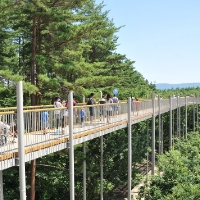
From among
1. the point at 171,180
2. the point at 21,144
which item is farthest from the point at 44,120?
the point at 171,180

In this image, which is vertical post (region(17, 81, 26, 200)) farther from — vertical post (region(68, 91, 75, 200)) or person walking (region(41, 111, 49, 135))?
vertical post (region(68, 91, 75, 200))

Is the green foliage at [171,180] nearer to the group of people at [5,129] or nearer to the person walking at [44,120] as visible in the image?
the person walking at [44,120]

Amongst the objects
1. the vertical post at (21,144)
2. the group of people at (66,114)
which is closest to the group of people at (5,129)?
the vertical post at (21,144)

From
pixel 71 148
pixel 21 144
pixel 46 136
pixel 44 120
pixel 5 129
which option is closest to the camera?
pixel 21 144

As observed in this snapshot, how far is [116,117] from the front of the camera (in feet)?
44.8

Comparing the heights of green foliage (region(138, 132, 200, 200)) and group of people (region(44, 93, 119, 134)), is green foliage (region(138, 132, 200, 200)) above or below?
below

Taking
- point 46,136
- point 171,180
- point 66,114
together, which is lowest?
point 171,180

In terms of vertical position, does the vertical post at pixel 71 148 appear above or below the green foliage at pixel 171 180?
above

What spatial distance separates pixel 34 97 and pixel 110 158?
7091 millimetres

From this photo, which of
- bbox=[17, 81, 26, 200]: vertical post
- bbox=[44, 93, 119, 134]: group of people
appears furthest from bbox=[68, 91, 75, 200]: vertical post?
bbox=[17, 81, 26, 200]: vertical post

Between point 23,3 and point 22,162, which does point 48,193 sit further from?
point 22,162

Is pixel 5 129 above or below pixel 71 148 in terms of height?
above

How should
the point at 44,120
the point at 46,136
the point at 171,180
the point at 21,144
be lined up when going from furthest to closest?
the point at 171,180
the point at 44,120
the point at 46,136
the point at 21,144

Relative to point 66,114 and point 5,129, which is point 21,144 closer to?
point 5,129
